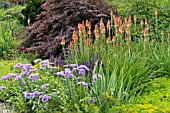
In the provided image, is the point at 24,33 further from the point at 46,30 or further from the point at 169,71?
the point at 169,71

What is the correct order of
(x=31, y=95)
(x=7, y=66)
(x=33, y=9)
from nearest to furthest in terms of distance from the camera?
(x=31, y=95)
(x=7, y=66)
(x=33, y=9)

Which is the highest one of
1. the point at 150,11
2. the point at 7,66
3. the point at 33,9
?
the point at 150,11

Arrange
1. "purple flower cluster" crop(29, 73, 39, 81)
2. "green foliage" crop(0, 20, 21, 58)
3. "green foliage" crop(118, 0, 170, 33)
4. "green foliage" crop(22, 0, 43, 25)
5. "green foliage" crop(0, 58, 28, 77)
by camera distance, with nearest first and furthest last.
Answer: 1. "purple flower cluster" crop(29, 73, 39, 81)
2. "green foliage" crop(0, 58, 28, 77)
3. "green foliage" crop(118, 0, 170, 33)
4. "green foliage" crop(0, 20, 21, 58)
5. "green foliage" crop(22, 0, 43, 25)

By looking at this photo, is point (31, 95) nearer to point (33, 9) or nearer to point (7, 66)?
point (7, 66)

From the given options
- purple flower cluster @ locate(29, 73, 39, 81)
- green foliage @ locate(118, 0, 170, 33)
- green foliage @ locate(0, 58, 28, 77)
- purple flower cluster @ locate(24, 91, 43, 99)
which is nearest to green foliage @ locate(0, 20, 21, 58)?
green foliage @ locate(0, 58, 28, 77)

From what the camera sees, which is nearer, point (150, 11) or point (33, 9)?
point (150, 11)

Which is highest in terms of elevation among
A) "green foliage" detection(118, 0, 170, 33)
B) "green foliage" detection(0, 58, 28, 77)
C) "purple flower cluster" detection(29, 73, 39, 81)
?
"green foliage" detection(118, 0, 170, 33)

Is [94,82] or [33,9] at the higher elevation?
[33,9]

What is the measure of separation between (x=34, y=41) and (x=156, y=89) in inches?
149

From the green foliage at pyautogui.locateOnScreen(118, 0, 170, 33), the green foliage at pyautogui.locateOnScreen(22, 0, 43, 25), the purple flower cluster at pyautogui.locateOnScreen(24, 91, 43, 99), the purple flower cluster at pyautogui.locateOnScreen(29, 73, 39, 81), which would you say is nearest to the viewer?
the purple flower cluster at pyautogui.locateOnScreen(24, 91, 43, 99)

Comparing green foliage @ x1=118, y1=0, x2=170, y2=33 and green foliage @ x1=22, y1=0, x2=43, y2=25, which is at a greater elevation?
green foliage @ x1=118, y1=0, x2=170, y2=33

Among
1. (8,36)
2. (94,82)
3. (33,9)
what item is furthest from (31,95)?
(33,9)

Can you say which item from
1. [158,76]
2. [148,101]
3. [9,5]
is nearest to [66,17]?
[158,76]

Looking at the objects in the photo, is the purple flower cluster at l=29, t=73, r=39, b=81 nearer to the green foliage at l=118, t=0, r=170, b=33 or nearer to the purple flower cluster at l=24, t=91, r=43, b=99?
the purple flower cluster at l=24, t=91, r=43, b=99
